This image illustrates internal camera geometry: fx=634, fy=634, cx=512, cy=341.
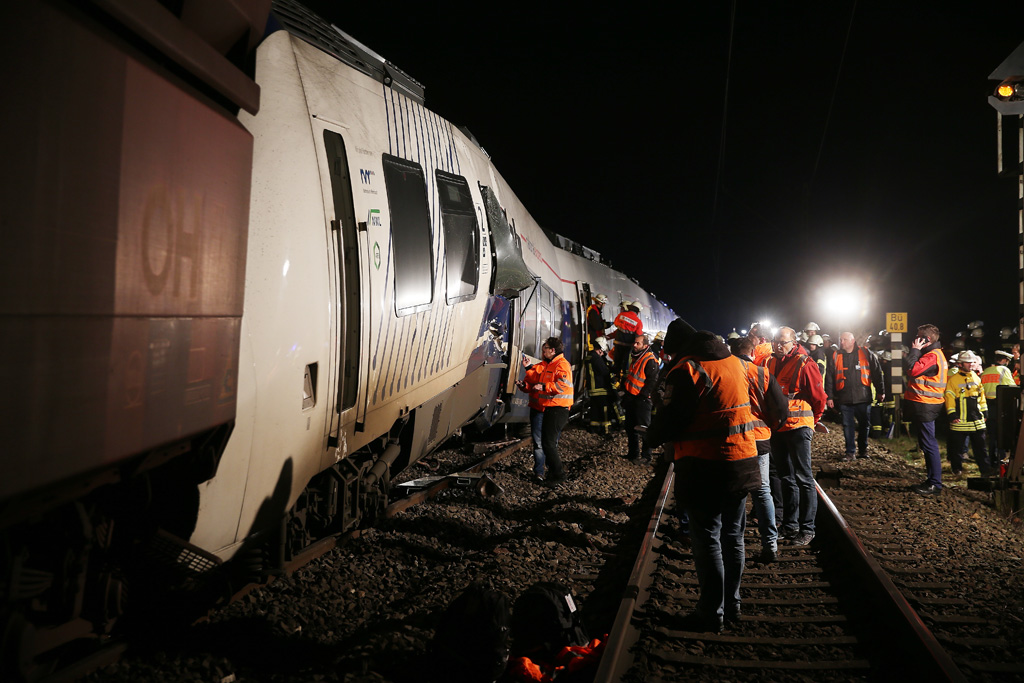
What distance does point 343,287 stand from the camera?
3.47 metres

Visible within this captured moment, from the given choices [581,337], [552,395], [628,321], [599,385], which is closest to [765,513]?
[552,395]

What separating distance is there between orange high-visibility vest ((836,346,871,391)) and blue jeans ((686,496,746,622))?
678cm

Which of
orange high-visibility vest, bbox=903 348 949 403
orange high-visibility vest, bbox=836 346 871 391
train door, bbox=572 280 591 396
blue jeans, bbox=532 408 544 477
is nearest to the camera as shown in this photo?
orange high-visibility vest, bbox=903 348 949 403

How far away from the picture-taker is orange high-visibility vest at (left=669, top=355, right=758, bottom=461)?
4035mm

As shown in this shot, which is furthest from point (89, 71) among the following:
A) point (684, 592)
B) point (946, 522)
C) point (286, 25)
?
point (946, 522)

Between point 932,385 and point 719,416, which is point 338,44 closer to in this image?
point 719,416

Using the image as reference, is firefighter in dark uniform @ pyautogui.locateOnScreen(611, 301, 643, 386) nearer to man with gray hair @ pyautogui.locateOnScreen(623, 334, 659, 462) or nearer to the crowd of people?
the crowd of people

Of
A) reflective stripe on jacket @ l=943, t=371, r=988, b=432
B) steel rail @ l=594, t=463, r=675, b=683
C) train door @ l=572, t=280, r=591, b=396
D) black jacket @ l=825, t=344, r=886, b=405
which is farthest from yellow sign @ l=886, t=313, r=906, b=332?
steel rail @ l=594, t=463, r=675, b=683

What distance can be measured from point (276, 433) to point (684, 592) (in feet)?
10.6

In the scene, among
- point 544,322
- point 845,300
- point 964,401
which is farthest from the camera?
point 845,300

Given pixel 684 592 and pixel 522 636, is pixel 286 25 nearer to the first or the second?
pixel 522 636

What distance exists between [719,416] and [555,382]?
3886 mm

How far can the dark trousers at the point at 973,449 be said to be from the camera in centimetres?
872

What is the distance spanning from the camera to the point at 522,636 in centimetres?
354
